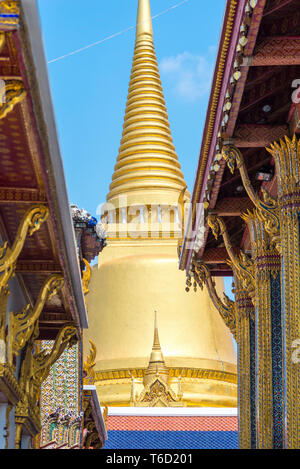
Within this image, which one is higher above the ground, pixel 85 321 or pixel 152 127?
pixel 152 127

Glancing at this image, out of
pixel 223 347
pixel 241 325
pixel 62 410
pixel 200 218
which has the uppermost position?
pixel 223 347

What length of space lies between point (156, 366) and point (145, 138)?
365 inches

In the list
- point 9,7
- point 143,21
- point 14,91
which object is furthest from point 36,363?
point 143,21

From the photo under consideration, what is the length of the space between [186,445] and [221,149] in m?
14.4

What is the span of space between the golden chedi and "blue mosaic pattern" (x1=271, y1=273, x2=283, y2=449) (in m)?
15.3

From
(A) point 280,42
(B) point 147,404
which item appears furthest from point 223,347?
(A) point 280,42

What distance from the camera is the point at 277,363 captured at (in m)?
11.3

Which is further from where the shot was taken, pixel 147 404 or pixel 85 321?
pixel 147 404

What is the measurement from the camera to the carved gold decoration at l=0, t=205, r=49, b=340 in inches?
268

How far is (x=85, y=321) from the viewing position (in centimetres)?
1063

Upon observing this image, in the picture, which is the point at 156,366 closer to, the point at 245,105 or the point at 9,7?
the point at 245,105

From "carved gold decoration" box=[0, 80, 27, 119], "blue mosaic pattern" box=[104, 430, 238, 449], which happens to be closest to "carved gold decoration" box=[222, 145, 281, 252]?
"carved gold decoration" box=[0, 80, 27, 119]

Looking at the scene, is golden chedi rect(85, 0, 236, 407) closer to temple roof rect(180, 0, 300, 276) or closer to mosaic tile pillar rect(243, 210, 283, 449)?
temple roof rect(180, 0, 300, 276)

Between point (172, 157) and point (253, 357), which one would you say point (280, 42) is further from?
point (172, 157)
